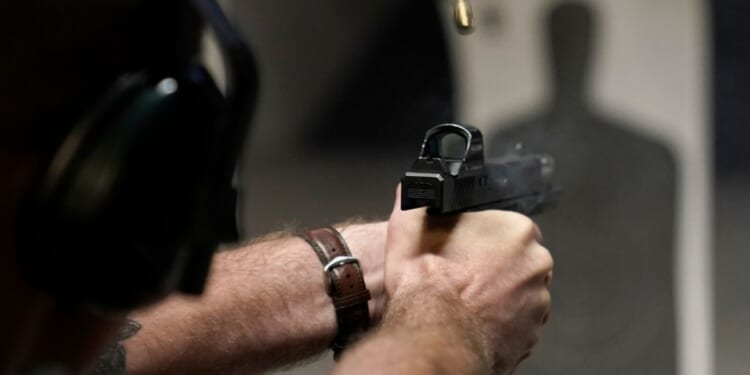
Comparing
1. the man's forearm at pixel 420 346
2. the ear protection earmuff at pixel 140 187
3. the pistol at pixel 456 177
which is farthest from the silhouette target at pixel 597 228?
the ear protection earmuff at pixel 140 187

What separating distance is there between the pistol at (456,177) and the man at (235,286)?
0.03 metres

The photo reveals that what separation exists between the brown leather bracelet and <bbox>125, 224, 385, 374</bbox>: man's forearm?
11 millimetres

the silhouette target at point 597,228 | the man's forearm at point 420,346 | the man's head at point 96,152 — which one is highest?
the man's head at point 96,152

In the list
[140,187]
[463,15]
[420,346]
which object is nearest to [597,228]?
[463,15]

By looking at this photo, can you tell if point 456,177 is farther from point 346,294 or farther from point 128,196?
point 128,196

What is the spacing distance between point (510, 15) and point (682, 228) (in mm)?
439

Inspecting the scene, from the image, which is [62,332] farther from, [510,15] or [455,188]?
[510,15]

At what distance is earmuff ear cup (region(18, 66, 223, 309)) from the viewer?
410 millimetres

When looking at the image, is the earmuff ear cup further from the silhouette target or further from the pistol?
the silhouette target

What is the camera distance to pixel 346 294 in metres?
0.99

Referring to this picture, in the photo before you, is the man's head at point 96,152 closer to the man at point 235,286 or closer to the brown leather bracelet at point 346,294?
the man at point 235,286

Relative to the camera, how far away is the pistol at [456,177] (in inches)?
30.5

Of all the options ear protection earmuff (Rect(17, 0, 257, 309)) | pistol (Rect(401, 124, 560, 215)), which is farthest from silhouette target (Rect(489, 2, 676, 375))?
ear protection earmuff (Rect(17, 0, 257, 309))

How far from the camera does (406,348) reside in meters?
0.61
